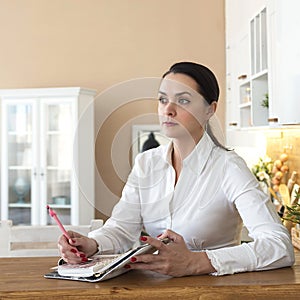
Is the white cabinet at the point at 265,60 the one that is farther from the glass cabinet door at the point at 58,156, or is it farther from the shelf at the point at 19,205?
the shelf at the point at 19,205

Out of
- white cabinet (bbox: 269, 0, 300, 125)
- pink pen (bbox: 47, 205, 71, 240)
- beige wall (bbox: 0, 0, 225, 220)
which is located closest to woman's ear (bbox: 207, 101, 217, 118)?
pink pen (bbox: 47, 205, 71, 240)

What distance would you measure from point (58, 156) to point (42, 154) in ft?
0.42

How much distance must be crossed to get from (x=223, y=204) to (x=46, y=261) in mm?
492

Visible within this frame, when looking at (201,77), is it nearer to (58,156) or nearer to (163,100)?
(163,100)

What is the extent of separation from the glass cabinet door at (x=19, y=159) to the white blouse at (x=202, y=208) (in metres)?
3.39

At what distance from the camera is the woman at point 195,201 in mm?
1521

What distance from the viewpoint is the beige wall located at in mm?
5320

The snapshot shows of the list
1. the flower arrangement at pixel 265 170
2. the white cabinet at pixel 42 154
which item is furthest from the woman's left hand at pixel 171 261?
the white cabinet at pixel 42 154

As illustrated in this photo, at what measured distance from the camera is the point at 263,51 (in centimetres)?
325

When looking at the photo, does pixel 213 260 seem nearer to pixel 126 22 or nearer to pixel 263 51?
pixel 263 51

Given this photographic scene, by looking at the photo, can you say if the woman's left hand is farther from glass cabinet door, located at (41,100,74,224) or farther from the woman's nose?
glass cabinet door, located at (41,100,74,224)

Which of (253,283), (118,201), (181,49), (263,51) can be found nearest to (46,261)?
(118,201)

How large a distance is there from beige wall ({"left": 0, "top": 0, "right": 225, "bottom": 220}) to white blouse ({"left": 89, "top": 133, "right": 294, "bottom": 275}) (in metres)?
3.46

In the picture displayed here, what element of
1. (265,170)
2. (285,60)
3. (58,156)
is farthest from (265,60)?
(58,156)
